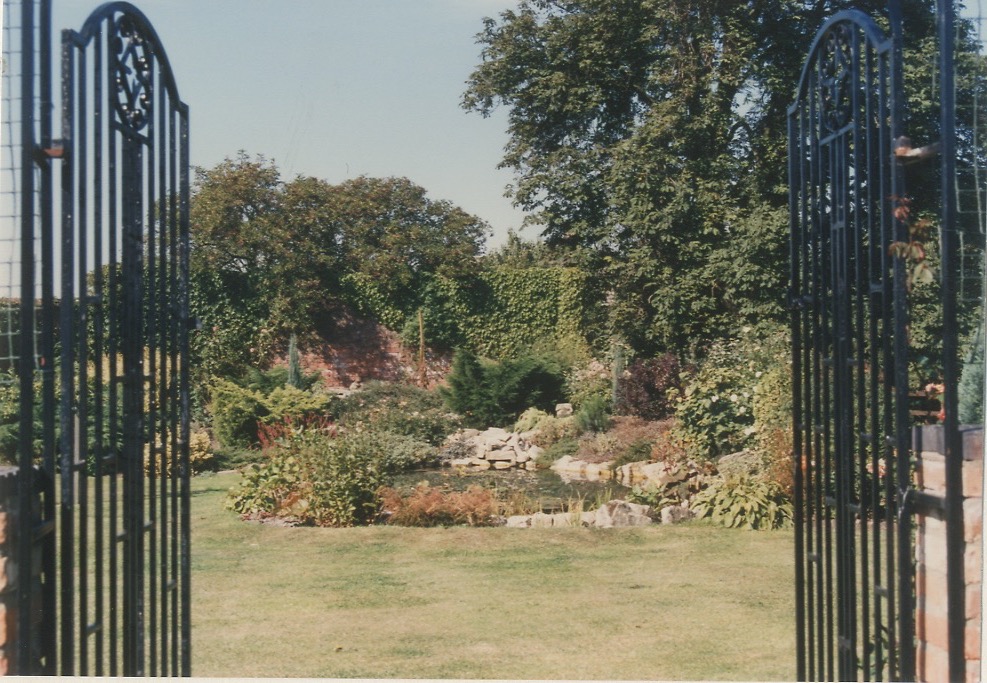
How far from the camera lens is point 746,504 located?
7.00 meters

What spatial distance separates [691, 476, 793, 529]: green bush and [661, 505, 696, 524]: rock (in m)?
0.07

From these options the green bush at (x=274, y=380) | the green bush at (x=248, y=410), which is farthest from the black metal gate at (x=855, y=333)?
the green bush at (x=274, y=380)

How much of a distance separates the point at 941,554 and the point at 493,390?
9.66m

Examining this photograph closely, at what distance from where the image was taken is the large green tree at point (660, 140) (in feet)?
35.5

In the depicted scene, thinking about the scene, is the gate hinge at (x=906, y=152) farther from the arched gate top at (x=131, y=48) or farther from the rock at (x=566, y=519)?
the rock at (x=566, y=519)

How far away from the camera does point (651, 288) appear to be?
11852 mm

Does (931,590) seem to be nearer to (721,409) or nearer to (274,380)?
(721,409)

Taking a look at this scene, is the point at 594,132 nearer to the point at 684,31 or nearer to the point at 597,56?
the point at 597,56

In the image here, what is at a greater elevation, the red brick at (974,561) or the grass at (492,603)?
the red brick at (974,561)

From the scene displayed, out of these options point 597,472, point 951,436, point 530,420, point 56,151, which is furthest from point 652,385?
point 56,151

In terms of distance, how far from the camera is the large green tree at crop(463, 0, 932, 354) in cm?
1082

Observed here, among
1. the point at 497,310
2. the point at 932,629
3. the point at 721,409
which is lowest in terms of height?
the point at 932,629

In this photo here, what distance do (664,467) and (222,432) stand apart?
526 centimetres

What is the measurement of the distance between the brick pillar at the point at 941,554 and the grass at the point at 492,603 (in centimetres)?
158
